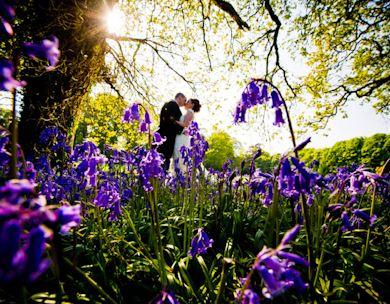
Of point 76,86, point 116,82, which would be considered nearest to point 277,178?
point 76,86

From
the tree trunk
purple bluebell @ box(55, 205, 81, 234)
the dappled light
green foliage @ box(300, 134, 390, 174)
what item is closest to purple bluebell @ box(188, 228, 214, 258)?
the dappled light

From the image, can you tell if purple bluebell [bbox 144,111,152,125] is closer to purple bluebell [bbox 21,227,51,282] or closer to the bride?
purple bluebell [bbox 21,227,51,282]

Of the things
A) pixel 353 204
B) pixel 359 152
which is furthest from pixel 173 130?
pixel 359 152

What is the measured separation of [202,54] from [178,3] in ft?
7.27

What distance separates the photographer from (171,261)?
2.87m

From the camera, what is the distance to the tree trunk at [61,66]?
618cm

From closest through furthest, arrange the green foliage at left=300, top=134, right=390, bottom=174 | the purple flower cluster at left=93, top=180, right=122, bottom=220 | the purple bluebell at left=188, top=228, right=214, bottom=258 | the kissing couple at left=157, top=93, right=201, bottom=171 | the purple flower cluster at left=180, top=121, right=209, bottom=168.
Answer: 1. the purple bluebell at left=188, top=228, right=214, bottom=258
2. the purple flower cluster at left=93, top=180, right=122, bottom=220
3. the purple flower cluster at left=180, top=121, right=209, bottom=168
4. the kissing couple at left=157, top=93, right=201, bottom=171
5. the green foliage at left=300, top=134, right=390, bottom=174

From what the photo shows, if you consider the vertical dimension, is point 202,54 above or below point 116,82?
above

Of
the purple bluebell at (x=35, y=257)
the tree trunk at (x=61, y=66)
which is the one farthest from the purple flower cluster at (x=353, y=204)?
the tree trunk at (x=61, y=66)

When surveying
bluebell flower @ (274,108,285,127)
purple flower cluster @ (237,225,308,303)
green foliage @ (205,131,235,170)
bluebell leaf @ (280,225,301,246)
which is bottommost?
purple flower cluster @ (237,225,308,303)

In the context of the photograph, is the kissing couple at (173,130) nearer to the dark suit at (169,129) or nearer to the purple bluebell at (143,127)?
the dark suit at (169,129)

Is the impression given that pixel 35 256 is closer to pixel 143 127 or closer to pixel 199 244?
pixel 143 127

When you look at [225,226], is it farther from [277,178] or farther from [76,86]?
[76,86]

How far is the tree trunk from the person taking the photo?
6184 millimetres
